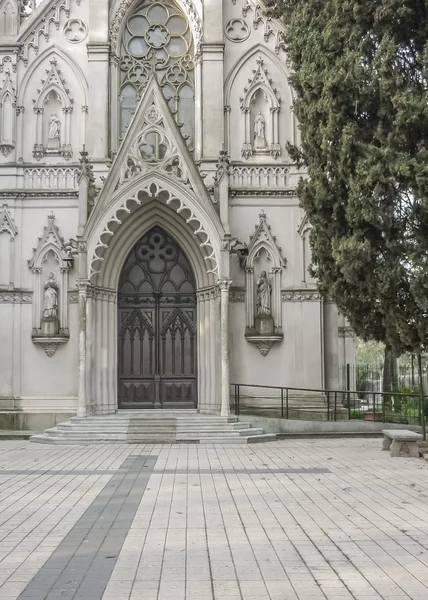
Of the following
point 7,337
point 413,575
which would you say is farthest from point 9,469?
point 413,575

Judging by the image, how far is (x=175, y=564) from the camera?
7.28 meters

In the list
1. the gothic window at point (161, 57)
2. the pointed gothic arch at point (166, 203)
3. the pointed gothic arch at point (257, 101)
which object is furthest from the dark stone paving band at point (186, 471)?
the gothic window at point (161, 57)

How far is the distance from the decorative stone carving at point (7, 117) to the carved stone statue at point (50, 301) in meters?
3.80

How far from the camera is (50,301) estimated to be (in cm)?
2117

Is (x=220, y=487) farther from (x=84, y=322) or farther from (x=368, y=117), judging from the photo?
(x=84, y=322)

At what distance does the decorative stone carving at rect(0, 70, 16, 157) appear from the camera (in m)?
21.8

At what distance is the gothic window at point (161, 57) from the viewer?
22.7 m

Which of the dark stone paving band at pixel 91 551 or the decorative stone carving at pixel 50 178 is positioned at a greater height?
the decorative stone carving at pixel 50 178

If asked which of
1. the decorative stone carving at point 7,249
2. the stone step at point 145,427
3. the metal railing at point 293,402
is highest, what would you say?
the decorative stone carving at point 7,249

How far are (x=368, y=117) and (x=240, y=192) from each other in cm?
642

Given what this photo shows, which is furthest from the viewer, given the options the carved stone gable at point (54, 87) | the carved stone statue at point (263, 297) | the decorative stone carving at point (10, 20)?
the decorative stone carving at point (10, 20)

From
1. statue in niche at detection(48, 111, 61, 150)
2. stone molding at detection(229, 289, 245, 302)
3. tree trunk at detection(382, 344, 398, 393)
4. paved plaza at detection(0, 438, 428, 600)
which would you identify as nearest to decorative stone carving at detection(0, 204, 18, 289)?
statue in niche at detection(48, 111, 61, 150)

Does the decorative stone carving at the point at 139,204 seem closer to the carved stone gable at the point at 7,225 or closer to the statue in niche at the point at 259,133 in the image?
the carved stone gable at the point at 7,225

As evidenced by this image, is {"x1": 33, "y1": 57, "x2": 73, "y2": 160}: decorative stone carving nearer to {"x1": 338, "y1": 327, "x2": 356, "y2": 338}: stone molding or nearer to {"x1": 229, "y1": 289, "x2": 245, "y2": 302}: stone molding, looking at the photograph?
{"x1": 229, "y1": 289, "x2": 245, "y2": 302}: stone molding
